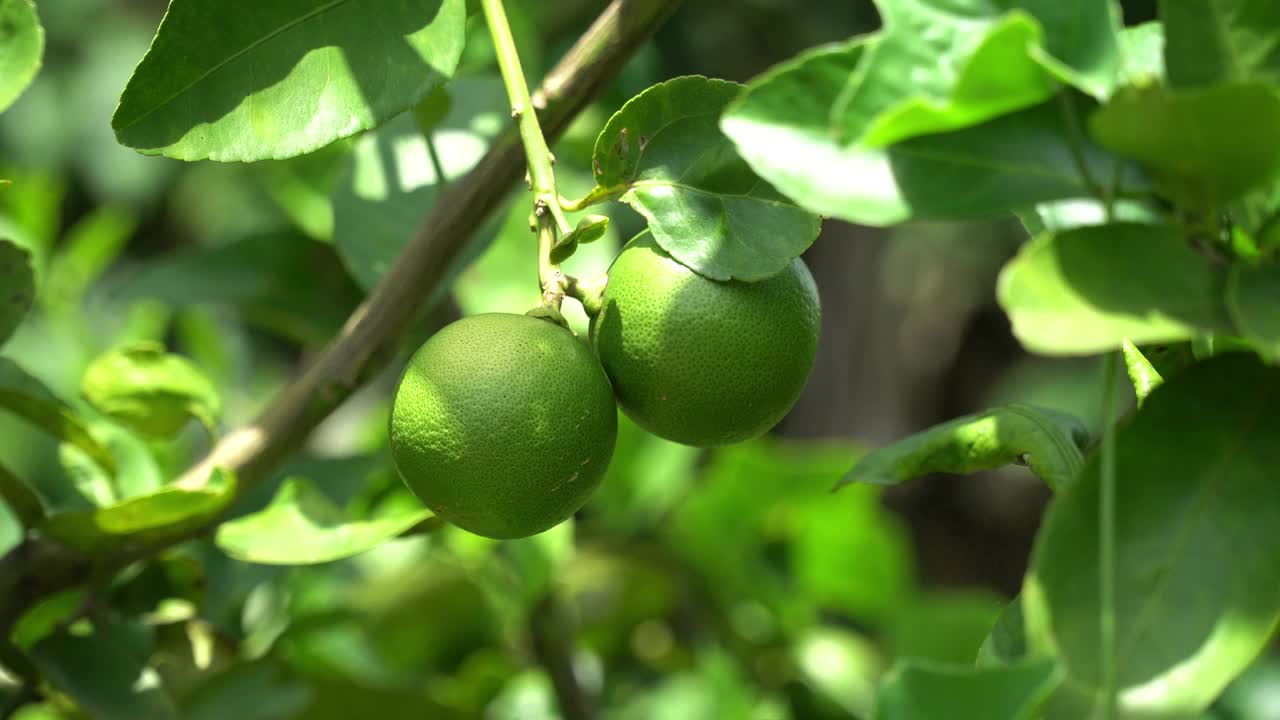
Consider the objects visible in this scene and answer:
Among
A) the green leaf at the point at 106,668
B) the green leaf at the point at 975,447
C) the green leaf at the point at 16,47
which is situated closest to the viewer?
the green leaf at the point at 975,447

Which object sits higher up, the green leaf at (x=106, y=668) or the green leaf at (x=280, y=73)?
the green leaf at (x=280, y=73)

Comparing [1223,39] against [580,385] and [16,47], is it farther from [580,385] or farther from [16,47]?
[16,47]

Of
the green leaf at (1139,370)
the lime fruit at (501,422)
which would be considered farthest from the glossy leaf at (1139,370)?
the lime fruit at (501,422)

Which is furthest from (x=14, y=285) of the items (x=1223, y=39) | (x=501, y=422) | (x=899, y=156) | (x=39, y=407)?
(x=1223, y=39)

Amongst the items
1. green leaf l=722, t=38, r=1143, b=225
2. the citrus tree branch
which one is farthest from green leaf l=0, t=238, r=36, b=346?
green leaf l=722, t=38, r=1143, b=225

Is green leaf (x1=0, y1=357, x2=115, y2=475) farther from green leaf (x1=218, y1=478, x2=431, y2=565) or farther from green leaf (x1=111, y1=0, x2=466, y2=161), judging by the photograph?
green leaf (x1=111, y1=0, x2=466, y2=161)

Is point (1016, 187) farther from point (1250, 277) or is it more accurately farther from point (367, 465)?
point (367, 465)

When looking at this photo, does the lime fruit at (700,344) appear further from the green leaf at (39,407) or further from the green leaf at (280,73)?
the green leaf at (39,407)
